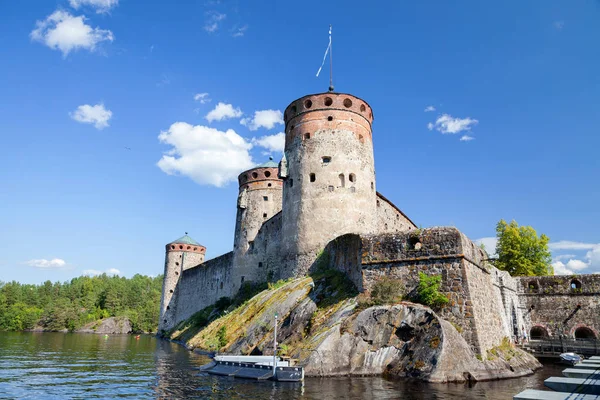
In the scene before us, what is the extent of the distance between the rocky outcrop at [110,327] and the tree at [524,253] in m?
59.0

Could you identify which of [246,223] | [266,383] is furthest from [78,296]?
[266,383]

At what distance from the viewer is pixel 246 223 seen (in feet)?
119

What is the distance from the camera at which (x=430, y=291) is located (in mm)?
15680

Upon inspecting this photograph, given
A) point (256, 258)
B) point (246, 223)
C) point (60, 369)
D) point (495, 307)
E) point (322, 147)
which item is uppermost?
point (322, 147)

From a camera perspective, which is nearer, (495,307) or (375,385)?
(375,385)

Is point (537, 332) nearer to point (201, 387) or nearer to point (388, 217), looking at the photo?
point (388, 217)

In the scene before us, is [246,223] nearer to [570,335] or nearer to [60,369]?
[60,369]

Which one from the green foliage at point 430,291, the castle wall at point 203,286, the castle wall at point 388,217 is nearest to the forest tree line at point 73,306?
the castle wall at point 203,286

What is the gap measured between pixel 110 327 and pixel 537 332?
64.1 m

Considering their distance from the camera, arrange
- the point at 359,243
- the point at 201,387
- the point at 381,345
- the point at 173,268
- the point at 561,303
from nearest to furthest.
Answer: the point at 201,387 < the point at 381,345 < the point at 359,243 < the point at 561,303 < the point at 173,268

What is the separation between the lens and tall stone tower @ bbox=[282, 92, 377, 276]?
25.0 metres

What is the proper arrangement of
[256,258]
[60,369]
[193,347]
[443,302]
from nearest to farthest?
[443,302] → [60,369] → [193,347] → [256,258]

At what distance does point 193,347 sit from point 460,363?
2119 centimetres

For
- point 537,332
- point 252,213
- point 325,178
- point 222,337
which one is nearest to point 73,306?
point 252,213
